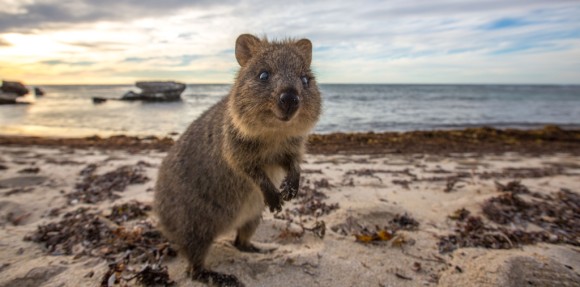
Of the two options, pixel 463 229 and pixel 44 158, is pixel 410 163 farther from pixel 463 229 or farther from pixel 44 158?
pixel 44 158

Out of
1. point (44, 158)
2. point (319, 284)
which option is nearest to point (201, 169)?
point (319, 284)

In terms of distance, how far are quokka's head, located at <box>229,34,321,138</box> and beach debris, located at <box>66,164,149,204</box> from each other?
341cm

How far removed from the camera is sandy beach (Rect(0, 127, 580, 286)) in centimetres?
334

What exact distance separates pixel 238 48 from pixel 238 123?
93 centimetres

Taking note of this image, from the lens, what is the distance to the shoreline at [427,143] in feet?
32.4

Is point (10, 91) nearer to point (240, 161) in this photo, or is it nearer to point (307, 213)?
point (307, 213)

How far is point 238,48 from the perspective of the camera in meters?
3.78

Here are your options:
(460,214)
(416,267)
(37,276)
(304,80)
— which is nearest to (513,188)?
(460,214)

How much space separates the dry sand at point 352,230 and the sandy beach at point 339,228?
17 millimetres

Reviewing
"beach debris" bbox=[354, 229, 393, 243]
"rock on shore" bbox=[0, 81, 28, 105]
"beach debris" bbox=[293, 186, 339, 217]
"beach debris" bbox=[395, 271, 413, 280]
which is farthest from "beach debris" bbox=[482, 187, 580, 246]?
"rock on shore" bbox=[0, 81, 28, 105]

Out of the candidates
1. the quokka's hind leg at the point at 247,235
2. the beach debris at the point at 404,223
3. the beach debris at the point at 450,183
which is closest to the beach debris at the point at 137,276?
the quokka's hind leg at the point at 247,235

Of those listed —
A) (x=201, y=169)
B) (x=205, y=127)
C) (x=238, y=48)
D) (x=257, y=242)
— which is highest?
(x=238, y=48)

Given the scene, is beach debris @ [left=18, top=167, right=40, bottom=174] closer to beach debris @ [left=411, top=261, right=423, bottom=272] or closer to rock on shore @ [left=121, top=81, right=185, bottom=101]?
beach debris @ [left=411, top=261, right=423, bottom=272]

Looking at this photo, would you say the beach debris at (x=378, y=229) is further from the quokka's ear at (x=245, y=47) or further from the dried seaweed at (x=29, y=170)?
the dried seaweed at (x=29, y=170)
